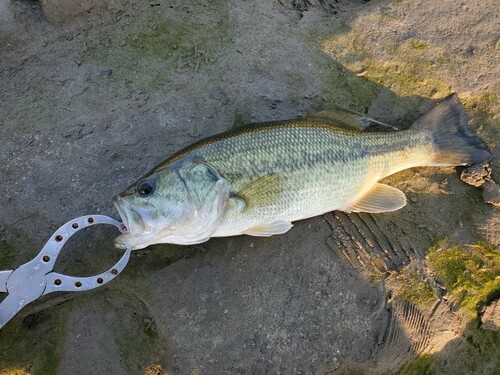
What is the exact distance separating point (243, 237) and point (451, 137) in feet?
7.28

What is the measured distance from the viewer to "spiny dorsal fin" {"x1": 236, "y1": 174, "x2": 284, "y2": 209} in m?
3.19

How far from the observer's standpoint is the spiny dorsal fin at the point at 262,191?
3191 millimetres

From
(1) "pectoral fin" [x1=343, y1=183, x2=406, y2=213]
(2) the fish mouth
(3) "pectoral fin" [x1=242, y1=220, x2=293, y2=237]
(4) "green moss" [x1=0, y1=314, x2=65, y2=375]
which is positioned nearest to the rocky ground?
(4) "green moss" [x1=0, y1=314, x2=65, y2=375]

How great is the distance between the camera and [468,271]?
367cm

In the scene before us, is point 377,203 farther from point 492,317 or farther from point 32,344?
point 32,344

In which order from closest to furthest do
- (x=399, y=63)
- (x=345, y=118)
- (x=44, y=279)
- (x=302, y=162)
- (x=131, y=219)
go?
(x=131, y=219) < (x=44, y=279) < (x=302, y=162) < (x=345, y=118) < (x=399, y=63)

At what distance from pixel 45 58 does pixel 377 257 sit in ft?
12.9

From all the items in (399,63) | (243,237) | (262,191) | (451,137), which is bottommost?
(243,237)

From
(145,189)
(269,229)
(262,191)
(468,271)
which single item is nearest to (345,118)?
(262,191)

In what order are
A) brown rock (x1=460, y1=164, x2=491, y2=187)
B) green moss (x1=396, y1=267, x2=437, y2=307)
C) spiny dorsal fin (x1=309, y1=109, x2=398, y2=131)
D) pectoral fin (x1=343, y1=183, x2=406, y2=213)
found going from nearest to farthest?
green moss (x1=396, y1=267, x2=437, y2=307)
pectoral fin (x1=343, y1=183, x2=406, y2=213)
spiny dorsal fin (x1=309, y1=109, x2=398, y2=131)
brown rock (x1=460, y1=164, x2=491, y2=187)

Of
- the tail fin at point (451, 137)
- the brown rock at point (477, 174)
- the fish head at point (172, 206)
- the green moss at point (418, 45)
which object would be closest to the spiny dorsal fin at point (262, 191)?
the fish head at point (172, 206)

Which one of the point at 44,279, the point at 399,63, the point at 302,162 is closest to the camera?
the point at 44,279

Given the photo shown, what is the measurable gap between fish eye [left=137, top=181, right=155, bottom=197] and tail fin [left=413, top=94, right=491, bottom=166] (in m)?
2.54

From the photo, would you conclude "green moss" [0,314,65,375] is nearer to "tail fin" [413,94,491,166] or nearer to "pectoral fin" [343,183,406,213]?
"pectoral fin" [343,183,406,213]
